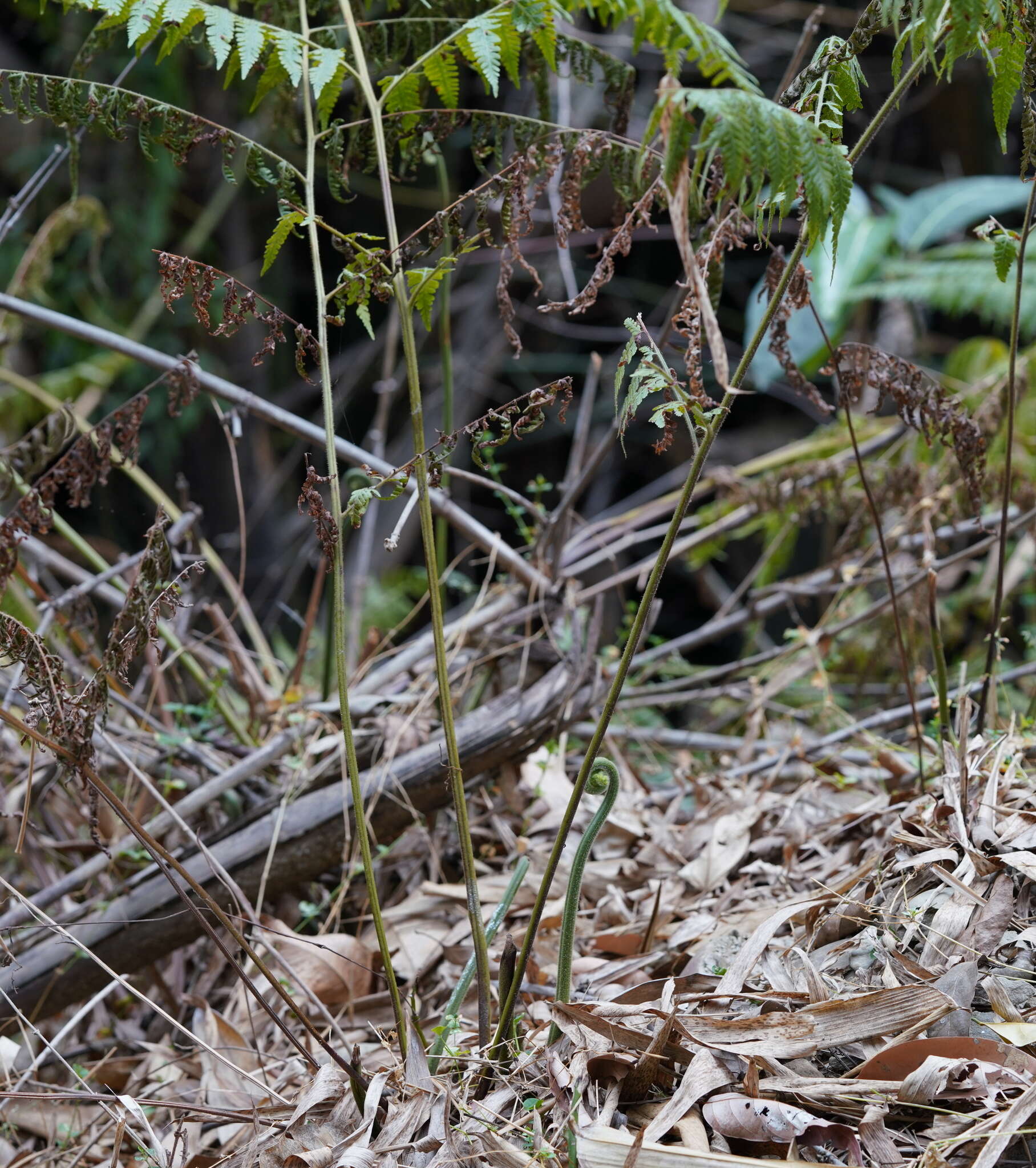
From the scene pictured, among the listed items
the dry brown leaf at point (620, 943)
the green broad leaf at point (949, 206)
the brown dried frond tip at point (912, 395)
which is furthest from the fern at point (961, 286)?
the dry brown leaf at point (620, 943)

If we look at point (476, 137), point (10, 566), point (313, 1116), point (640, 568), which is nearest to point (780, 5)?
point (640, 568)

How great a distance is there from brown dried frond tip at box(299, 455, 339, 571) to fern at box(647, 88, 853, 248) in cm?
42

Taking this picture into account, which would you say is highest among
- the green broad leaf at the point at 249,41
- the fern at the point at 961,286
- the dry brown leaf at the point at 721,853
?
the green broad leaf at the point at 249,41

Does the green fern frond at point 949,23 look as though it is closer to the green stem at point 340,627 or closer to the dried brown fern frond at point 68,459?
the green stem at point 340,627

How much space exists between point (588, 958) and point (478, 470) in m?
4.03

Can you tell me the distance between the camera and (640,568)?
2012 mm

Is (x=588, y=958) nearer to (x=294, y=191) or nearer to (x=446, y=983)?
(x=446, y=983)

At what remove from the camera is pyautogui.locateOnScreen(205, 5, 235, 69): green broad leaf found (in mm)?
1038

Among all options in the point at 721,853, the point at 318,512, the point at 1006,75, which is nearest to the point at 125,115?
the point at 318,512

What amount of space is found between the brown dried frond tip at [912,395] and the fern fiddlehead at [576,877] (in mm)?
554

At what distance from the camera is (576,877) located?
0.97 meters

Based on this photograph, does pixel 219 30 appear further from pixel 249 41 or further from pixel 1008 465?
pixel 1008 465

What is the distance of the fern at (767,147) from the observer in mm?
722

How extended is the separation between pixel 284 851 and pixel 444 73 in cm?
113
